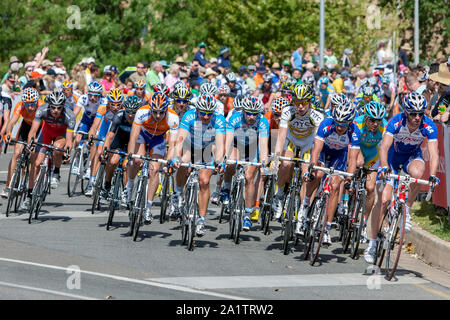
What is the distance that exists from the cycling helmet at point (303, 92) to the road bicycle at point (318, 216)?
1.63 m

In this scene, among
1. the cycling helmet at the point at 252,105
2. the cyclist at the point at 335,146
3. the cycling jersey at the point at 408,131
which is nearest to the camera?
the cycling jersey at the point at 408,131

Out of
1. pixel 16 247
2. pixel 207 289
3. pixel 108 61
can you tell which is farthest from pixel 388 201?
pixel 108 61

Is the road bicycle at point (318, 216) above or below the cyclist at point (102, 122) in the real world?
below

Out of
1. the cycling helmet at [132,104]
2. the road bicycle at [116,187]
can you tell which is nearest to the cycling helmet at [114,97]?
the cycling helmet at [132,104]

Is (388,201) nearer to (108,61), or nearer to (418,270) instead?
(418,270)

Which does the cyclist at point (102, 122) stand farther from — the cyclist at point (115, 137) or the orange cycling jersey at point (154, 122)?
the orange cycling jersey at point (154, 122)

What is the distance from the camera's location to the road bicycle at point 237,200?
13.3 meters

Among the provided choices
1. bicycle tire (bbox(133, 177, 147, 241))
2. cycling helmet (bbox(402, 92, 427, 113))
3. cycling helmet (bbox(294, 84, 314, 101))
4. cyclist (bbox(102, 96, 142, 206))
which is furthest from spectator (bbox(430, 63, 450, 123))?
cyclist (bbox(102, 96, 142, 206))

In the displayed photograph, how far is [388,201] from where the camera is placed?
1166 centimetres

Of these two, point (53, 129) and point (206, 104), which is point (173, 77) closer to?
point (53, 129)

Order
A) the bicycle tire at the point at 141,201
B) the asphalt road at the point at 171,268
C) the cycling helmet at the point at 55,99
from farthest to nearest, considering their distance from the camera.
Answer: the cycling helmet at the point at 55,99 → the bicycle tire at the point at 141,201 → the asphalt road at the point at 171,268

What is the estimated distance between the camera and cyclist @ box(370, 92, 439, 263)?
11500 millimetres

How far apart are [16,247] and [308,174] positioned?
3.68 metres
